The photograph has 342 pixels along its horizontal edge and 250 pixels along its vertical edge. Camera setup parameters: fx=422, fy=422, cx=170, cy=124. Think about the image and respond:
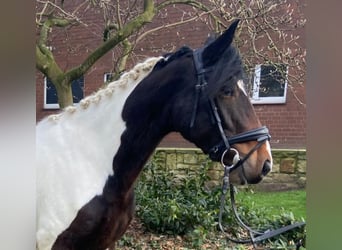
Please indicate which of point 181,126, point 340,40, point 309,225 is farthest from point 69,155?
point 340,40

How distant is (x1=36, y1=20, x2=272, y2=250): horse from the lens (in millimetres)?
1309

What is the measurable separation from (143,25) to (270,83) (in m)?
0.54

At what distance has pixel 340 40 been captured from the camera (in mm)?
1167

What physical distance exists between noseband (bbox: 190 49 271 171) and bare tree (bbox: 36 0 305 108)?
0.70ft

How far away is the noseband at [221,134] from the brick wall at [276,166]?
98 millimetres

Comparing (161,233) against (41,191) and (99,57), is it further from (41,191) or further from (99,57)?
(99,57)

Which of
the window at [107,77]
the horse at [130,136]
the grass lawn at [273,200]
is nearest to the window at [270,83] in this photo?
the horse at [130,136]

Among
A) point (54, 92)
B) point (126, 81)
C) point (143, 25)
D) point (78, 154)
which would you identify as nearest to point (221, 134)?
point (126, 81)

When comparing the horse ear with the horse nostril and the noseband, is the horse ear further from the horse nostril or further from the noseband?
the horse nostril

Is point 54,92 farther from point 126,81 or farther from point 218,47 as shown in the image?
point 218,47

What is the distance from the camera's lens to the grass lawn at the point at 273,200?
1.42m

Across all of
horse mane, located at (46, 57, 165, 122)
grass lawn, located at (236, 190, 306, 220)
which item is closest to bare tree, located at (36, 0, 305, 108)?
horse mane, located at (46, 57, 165, 122)

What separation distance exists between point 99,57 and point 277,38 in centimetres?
70

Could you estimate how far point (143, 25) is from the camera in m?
1.66
